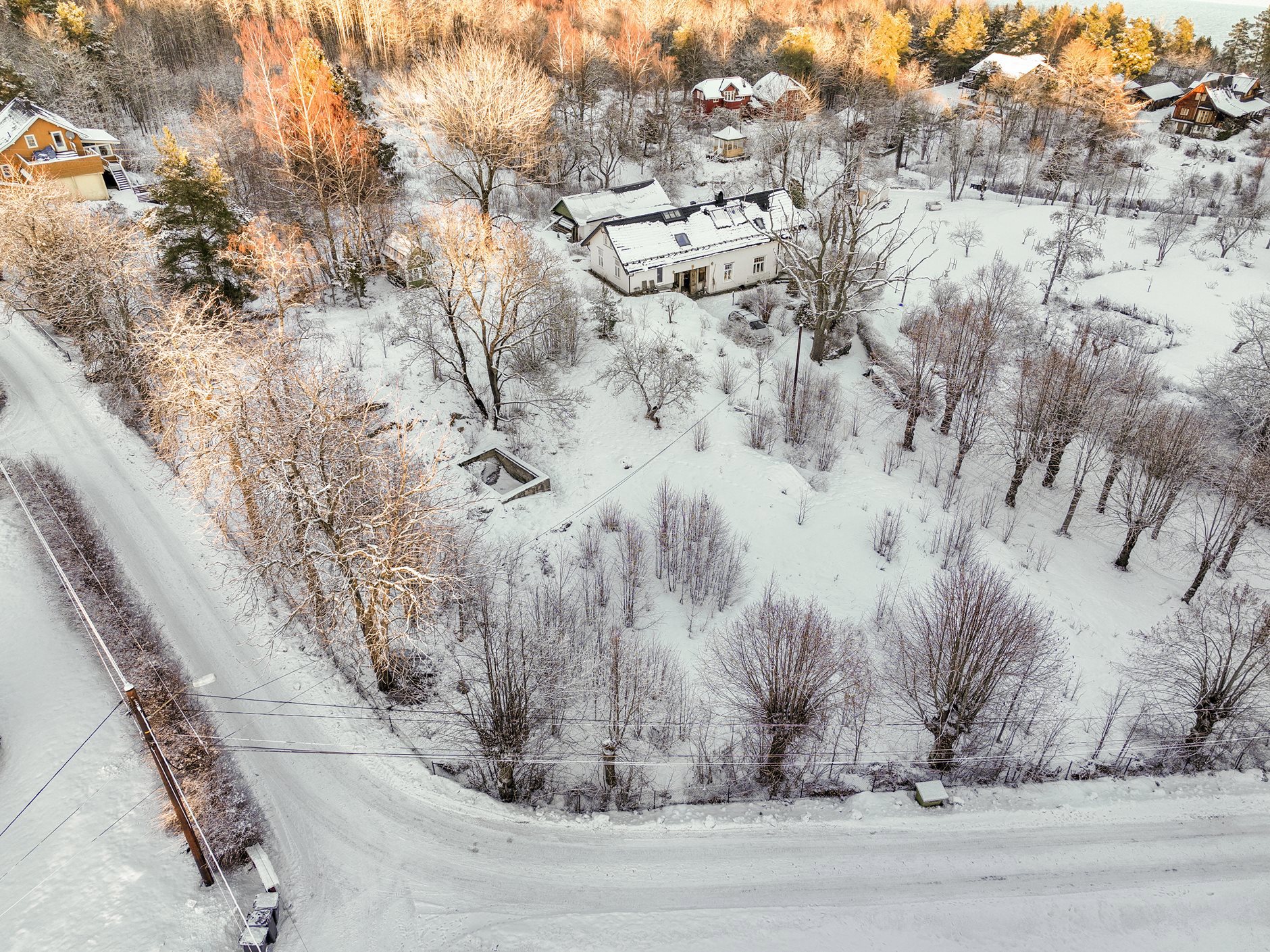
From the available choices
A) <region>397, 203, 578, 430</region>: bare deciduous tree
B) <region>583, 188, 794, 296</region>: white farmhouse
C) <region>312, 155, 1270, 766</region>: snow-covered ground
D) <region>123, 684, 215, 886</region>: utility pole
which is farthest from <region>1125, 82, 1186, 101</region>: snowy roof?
<region>123, 684, 215, 886</region>: utility pole

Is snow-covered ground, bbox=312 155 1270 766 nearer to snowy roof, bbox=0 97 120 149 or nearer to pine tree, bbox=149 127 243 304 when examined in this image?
pine tree, bbox=149 127 243 304

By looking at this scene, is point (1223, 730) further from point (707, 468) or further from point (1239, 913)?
point (707, 468)

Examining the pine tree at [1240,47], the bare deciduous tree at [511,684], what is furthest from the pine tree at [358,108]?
the pine tree at [1240,47]

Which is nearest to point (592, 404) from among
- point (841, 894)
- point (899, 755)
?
point (899, 755)

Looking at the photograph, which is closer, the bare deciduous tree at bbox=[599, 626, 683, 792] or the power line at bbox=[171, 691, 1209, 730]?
the bare deciduous tree at bbox=[599, 626, 683, 792]

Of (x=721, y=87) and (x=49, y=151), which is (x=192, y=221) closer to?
(x=49, y=151)

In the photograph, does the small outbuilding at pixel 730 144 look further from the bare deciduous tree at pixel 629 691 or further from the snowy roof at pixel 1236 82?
the bare deciduous tree at pixel 629 691

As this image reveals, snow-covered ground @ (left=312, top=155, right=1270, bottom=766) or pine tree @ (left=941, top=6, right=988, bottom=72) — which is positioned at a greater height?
pine tree @ (left=941, top=6, right=988, bottom=72)

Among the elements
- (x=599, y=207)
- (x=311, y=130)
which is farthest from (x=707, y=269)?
(x=311, y=130)
